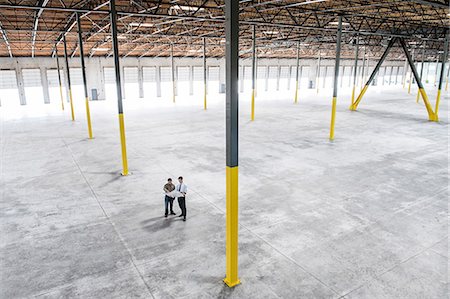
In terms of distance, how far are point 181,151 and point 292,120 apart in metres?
12.0

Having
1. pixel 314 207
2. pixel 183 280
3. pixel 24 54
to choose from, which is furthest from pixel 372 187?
pixel 24 54

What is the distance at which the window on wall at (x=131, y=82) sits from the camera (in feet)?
137

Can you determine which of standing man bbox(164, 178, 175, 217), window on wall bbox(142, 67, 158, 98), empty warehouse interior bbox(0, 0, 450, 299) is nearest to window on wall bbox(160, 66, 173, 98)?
window on wall bbox(142, 67, 158, 98)

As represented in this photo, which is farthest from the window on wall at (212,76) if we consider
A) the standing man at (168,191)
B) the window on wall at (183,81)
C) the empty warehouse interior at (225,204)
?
the standing man at (168,191)

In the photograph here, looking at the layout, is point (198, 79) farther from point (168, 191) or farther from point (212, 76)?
point (168, 191)

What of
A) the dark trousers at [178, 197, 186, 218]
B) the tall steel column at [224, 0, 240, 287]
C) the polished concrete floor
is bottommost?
the polished concrete floor

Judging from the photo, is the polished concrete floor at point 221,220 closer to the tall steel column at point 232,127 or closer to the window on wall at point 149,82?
the tall steel column at point 232,127

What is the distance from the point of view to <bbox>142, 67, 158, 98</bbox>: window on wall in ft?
142

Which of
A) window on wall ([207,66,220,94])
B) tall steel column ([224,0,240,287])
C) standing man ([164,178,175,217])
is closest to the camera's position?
tall steel column ([224,0,240,287])

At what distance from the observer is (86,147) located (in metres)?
16.7

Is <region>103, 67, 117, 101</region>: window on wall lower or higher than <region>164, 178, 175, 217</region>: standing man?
higher

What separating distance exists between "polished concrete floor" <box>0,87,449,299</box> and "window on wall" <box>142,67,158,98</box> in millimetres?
26751

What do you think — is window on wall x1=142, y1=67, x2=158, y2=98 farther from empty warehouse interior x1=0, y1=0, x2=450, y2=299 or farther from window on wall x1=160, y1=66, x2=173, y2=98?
empty warehouse interior x1=0, y1=0, x2=450, y2=299

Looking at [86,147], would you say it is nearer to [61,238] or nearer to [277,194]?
[61,238]
